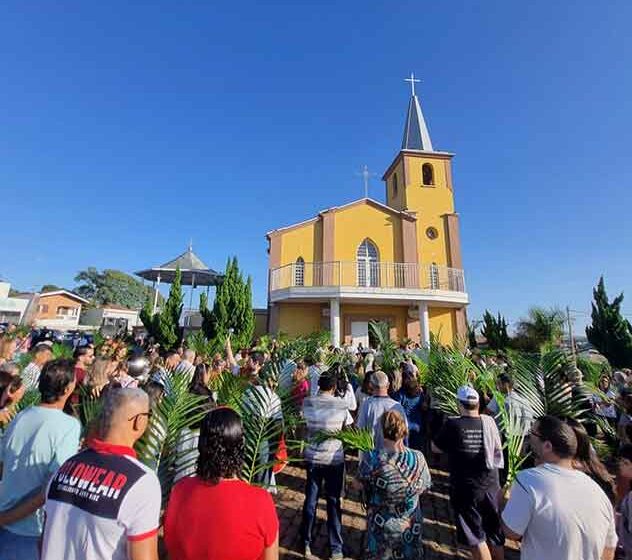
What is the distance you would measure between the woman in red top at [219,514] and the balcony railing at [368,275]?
17.5 meters

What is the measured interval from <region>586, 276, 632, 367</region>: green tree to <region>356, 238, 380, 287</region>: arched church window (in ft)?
41.0

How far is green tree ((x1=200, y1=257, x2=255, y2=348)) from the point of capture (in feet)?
57.3

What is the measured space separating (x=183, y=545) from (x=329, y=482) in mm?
2261

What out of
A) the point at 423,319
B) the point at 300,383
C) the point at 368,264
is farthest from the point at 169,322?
the point at 300,383

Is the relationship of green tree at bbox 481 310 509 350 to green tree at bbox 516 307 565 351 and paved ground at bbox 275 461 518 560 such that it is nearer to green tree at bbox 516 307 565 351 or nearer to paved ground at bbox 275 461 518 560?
green tree at bbox 516 307 565 351

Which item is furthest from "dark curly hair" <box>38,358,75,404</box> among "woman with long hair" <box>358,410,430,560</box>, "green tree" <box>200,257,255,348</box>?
"green tree" <box>200,257,255,348</box>

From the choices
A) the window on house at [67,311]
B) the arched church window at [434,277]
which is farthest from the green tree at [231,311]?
the window on house at [67,311]

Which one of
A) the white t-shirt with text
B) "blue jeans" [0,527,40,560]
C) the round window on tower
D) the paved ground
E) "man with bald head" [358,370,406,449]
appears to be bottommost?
the paved ground

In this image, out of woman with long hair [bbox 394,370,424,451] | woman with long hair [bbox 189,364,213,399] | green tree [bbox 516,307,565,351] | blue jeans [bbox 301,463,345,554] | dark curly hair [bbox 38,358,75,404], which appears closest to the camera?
dark curly hair [bbox 38,358,75,404]

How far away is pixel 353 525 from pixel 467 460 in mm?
1880

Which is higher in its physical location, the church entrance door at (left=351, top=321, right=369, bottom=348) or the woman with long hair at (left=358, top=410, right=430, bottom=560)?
the church entrance door at (left=351, top=321, right=369, bottom=348)

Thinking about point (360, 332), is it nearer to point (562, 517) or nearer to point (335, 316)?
point (335, 316)

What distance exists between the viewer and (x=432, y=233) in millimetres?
22188

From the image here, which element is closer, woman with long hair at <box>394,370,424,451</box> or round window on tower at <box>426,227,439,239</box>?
woman with long hair at <box>394,370,424,451</box>
